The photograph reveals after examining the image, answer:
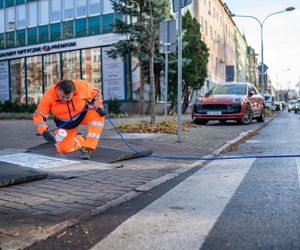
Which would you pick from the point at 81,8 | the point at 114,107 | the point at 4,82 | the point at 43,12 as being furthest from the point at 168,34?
the point at 4,82

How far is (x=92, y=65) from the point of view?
1163 inches

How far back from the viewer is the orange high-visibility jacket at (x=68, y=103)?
711 centimetres

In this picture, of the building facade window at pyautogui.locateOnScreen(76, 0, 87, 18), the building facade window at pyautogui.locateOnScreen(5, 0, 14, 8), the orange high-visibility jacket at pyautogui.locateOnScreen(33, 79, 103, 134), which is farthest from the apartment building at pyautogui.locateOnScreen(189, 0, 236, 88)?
the orange high-visibility jacket at pyautogui.locateOnScreen(33, 79, 103, 134)

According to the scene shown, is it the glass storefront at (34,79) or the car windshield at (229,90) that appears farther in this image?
the glass storefront at (34,79)

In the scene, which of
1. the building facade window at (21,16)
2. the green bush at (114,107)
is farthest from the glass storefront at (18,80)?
the green bush at (114,107)

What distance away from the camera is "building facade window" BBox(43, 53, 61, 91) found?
31.4 m

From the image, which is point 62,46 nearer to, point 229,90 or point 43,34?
point 43,34

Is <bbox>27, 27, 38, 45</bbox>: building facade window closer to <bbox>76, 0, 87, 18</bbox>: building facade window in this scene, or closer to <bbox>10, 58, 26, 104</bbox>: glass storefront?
<bbox>10, 58, 26, 104</bbox>: glass storefront

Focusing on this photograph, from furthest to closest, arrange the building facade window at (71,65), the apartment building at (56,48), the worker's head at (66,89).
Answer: the building facade window at (71,65) < the apartment building at (56,48) < the worker's head at (66,89)

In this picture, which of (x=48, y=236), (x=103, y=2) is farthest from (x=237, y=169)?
(x=103, y=2)

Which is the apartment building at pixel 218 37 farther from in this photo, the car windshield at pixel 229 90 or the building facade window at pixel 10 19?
the car windshield at pixel 229 90

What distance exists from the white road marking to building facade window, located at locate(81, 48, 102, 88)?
22.4 m

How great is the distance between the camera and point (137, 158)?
25.6ft

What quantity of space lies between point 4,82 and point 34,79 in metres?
3.49
